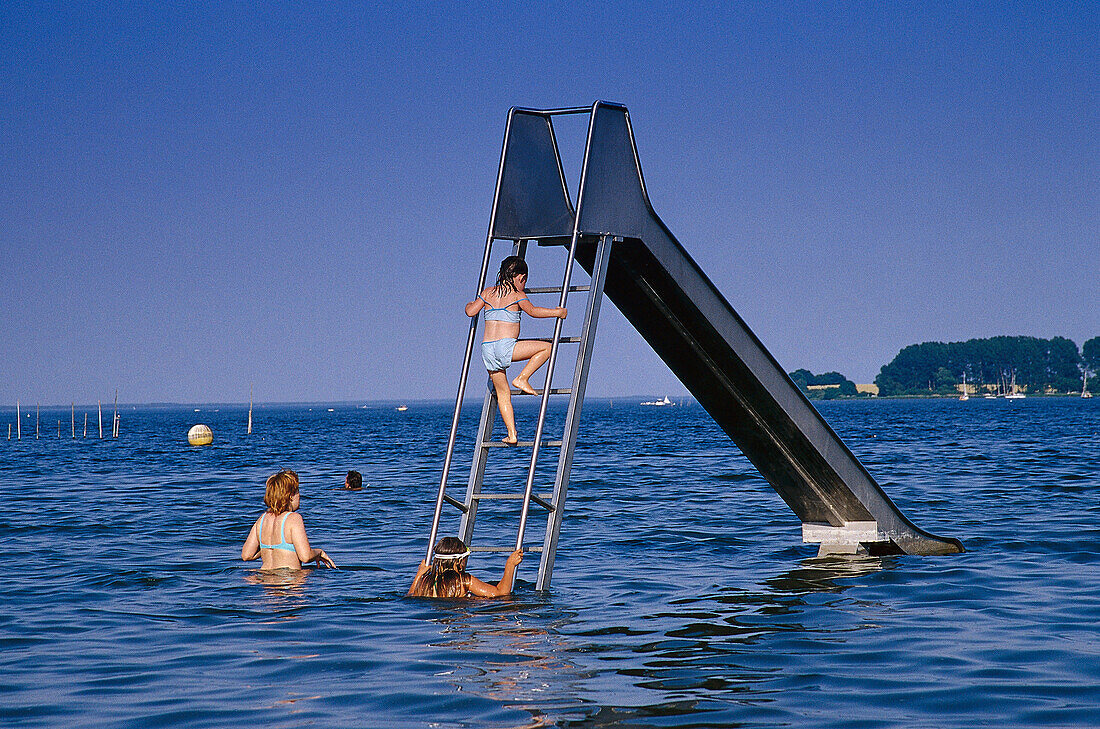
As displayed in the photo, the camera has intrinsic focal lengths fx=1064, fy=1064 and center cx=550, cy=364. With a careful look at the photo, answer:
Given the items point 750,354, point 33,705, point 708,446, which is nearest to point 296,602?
point 33,705

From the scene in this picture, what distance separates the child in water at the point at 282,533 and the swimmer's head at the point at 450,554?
81.5 inches

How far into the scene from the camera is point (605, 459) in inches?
1625

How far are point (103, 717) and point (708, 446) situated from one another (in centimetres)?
4494

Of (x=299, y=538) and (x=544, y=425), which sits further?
(x=299, y=538)

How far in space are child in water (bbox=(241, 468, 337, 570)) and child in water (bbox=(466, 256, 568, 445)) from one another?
2821 mm

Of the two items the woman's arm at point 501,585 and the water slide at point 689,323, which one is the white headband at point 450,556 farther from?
the water slide at point 689,323

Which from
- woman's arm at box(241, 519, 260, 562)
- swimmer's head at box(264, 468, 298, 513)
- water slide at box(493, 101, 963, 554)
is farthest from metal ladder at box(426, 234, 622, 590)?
woman's arm at box(241, 519, 260, 562)

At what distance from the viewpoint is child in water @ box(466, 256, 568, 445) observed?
32.8 ft

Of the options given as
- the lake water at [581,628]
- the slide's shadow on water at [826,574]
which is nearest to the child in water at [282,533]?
the lake water at [581,628]

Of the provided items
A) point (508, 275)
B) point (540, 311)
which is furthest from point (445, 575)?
point (508, 275)

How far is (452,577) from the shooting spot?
1045 centimetres

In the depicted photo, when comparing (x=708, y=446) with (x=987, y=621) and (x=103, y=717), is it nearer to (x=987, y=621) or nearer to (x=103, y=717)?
(x=987, y=621)

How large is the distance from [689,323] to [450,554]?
3.67 metres

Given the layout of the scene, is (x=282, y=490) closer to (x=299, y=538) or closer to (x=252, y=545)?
(x=299, y=538)
